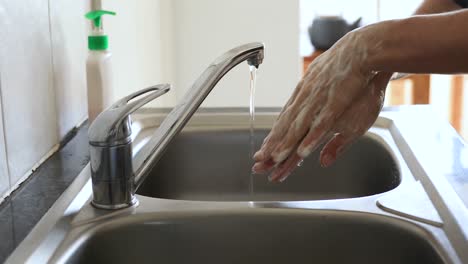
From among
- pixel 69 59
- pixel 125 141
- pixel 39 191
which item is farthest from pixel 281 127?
pixel 69 59

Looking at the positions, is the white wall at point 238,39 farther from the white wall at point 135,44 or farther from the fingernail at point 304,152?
the fingernail at point 304,152

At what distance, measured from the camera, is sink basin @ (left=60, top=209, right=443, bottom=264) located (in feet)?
2.27

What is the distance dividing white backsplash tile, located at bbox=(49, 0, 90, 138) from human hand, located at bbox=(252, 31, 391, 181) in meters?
0.34

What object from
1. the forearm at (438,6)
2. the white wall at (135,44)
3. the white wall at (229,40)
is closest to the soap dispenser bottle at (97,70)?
the white wall at (135,44)

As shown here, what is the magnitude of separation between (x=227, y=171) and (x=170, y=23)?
1.19m

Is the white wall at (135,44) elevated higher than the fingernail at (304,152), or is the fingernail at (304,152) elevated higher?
the white wall at (135,44)

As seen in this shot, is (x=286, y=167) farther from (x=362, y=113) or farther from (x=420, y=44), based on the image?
(x=420, y=44)

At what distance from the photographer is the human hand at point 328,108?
66 centimetres

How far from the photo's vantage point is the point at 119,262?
0.69m

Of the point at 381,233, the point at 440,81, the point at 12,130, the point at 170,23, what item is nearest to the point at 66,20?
the point at 12,130

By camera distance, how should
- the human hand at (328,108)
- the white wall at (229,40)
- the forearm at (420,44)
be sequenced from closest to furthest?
1. the forearm at (420,44)
2. the human hand at (328,108)
3. the white wall at (229,40)

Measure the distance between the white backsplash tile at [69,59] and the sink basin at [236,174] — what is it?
17 cm

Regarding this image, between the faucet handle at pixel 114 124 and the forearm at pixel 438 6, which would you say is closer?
the faucet handle at pixel 114 124

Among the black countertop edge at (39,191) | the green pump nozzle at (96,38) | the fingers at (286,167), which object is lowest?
the black countertop edge at (39,191)
